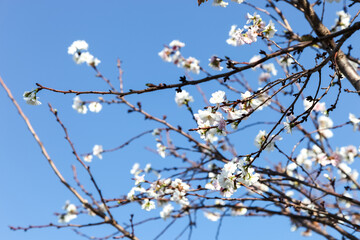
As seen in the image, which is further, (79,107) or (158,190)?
(79,107)

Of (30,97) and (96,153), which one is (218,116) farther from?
(96,153)

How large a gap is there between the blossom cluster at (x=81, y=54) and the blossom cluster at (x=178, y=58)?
102cm

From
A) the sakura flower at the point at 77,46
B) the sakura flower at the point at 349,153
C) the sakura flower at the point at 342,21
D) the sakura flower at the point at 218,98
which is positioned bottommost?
the sakura flower at the point at 218,98

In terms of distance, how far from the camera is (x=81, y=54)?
11.5 feet

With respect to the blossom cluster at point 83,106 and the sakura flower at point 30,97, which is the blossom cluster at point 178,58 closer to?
the blossom cluster at point 83,106

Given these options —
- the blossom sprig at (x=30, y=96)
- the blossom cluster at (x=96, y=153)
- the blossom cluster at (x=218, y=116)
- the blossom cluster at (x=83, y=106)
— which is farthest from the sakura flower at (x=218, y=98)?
the blossom cluster at (x=96, y=153)

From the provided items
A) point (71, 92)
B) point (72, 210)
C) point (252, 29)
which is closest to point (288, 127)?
point (252, 29)

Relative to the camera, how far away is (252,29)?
196 centimetres

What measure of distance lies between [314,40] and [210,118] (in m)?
0.63

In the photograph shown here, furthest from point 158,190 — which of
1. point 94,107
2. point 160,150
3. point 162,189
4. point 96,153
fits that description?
point 96,153

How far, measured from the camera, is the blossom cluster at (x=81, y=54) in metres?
3.34

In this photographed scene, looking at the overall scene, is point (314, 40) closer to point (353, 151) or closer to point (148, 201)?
point (148, 201)

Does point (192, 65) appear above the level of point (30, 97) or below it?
above

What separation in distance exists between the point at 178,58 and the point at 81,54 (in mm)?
1383
